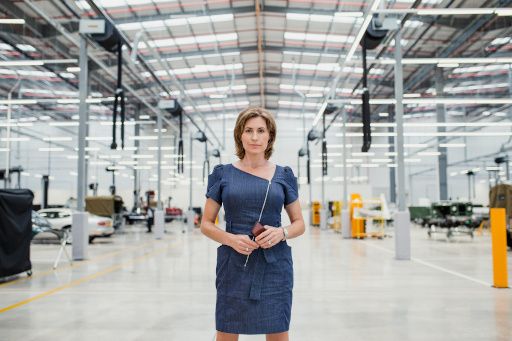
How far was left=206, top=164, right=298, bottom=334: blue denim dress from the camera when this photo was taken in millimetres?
1627

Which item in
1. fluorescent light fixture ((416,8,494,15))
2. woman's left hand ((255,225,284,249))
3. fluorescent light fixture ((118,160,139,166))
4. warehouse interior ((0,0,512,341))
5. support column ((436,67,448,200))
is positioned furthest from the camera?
fluorescent light fixture ((118,160,139,166))

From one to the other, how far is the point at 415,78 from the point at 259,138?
20.4 meters

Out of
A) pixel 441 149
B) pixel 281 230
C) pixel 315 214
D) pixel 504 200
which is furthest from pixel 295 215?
pixel 441 149

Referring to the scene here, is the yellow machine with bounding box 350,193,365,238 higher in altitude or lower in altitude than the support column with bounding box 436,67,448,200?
lower

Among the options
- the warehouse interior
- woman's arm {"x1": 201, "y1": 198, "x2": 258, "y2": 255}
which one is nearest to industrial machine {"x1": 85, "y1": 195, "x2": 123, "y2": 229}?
the warehouse interior

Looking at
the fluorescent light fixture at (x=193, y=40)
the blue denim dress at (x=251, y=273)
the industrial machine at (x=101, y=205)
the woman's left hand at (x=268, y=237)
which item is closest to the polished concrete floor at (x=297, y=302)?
the blue denim dress at (x=251, y=273)

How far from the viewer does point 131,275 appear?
7.25m

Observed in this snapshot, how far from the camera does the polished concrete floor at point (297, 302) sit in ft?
12.5

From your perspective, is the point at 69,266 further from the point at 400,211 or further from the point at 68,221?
the point at 400,211

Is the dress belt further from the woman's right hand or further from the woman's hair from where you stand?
the woman's hair

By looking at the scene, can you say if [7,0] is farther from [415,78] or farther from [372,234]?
[415,78]

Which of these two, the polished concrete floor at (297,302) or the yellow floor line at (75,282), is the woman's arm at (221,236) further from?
the yellow floor line at (75,282)

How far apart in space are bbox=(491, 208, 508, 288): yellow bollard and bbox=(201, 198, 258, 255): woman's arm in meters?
5.15

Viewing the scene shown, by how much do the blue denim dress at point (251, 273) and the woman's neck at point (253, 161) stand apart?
5 cm
